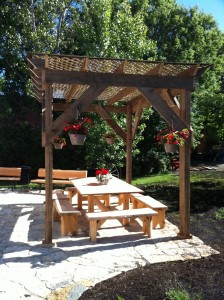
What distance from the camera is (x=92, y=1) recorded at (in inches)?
573

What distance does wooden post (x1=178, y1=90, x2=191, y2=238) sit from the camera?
628cm

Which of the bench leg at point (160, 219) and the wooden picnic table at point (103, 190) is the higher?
the wooden picnic table at point (103, 190)

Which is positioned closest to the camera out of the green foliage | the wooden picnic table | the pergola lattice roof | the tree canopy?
the pergola lattice roof

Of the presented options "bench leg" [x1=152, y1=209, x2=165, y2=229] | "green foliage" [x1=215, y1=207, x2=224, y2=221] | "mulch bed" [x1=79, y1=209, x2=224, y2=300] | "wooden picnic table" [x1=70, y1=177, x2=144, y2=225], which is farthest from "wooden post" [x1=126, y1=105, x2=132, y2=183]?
"mulch bed" [x1=79, y1=209, x2=224, y2=300]

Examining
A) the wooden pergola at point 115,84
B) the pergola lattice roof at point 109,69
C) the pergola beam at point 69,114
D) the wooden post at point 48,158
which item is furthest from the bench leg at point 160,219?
the pergola beam at point 69,114

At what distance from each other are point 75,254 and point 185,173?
7.64ft

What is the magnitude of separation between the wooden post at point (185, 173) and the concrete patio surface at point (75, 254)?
0.75ft

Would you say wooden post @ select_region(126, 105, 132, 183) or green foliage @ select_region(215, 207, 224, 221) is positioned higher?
wooden post @ select_region(126, 105, 132, 183)

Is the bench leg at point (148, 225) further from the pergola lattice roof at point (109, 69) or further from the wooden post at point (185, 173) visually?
the pergola lattice roof at point (109, 69)

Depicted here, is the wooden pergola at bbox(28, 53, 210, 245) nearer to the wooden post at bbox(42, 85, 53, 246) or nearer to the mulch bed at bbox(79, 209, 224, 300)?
the wooden post at bbox(42, 85, 53, 246)

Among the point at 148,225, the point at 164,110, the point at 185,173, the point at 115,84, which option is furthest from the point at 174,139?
the point at 148,225

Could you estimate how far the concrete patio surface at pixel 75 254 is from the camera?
4.32 metres

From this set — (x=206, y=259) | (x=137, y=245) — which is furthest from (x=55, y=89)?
Answer: (x=206, y=259)

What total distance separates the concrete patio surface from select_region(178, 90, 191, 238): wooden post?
0.75 feet
